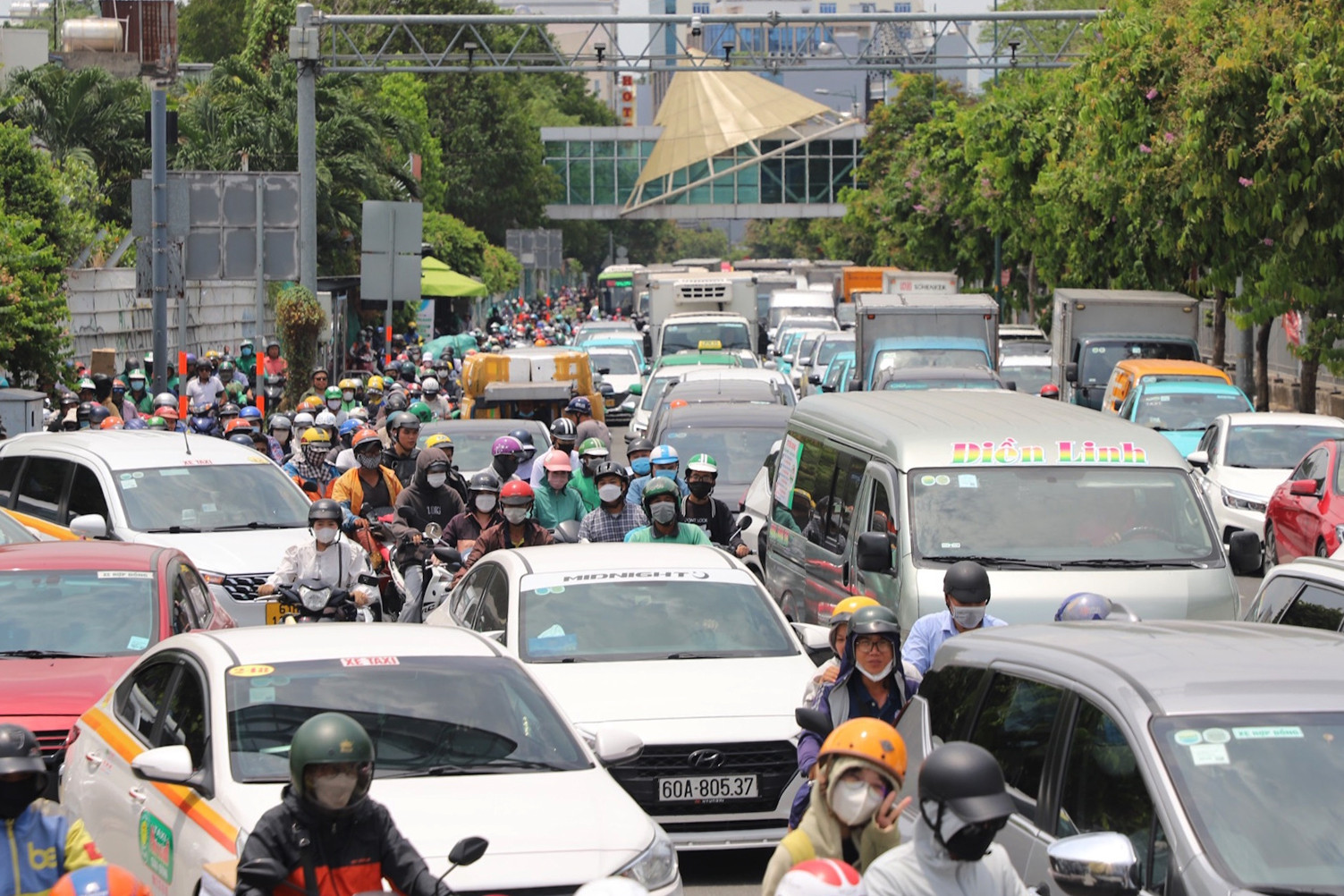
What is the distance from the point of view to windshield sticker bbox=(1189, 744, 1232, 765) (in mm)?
4898

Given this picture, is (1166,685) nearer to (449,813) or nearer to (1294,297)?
(449,813)

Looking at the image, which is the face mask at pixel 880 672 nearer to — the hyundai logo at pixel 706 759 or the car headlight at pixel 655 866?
the car headlight at pixel 655 866

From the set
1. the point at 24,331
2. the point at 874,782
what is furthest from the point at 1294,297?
the point at 874,782

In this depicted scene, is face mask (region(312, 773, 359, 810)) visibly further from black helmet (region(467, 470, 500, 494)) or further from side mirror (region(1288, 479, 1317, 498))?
side mirror (region(1288, 479, 1317, 498))

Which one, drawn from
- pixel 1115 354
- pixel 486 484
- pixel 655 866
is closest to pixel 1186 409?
A: pixel 1115 354

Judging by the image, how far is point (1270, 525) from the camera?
1753 centimetres

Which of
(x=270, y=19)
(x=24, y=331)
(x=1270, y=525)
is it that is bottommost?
(x=1270, y=525)

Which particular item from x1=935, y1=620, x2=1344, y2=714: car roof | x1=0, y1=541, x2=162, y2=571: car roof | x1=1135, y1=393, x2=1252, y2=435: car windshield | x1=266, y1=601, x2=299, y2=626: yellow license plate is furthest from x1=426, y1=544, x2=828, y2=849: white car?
x1=1135, y1=393, x2=1252, y2=435: car windshield

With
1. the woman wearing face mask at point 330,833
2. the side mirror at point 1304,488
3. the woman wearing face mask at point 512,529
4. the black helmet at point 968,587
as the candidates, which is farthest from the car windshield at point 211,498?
the woman wearing face mask at point 330,833

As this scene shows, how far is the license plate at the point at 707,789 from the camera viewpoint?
842 centimetres

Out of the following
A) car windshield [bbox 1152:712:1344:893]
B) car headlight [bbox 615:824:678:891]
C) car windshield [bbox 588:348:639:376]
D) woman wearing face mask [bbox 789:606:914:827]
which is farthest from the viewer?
car windshield [bbox 588:348:639:376]

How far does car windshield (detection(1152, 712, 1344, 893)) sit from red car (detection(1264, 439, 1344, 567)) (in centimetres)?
1106

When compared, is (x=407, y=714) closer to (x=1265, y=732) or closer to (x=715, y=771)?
(x=715, y=771)

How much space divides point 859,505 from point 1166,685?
6.12 meters
